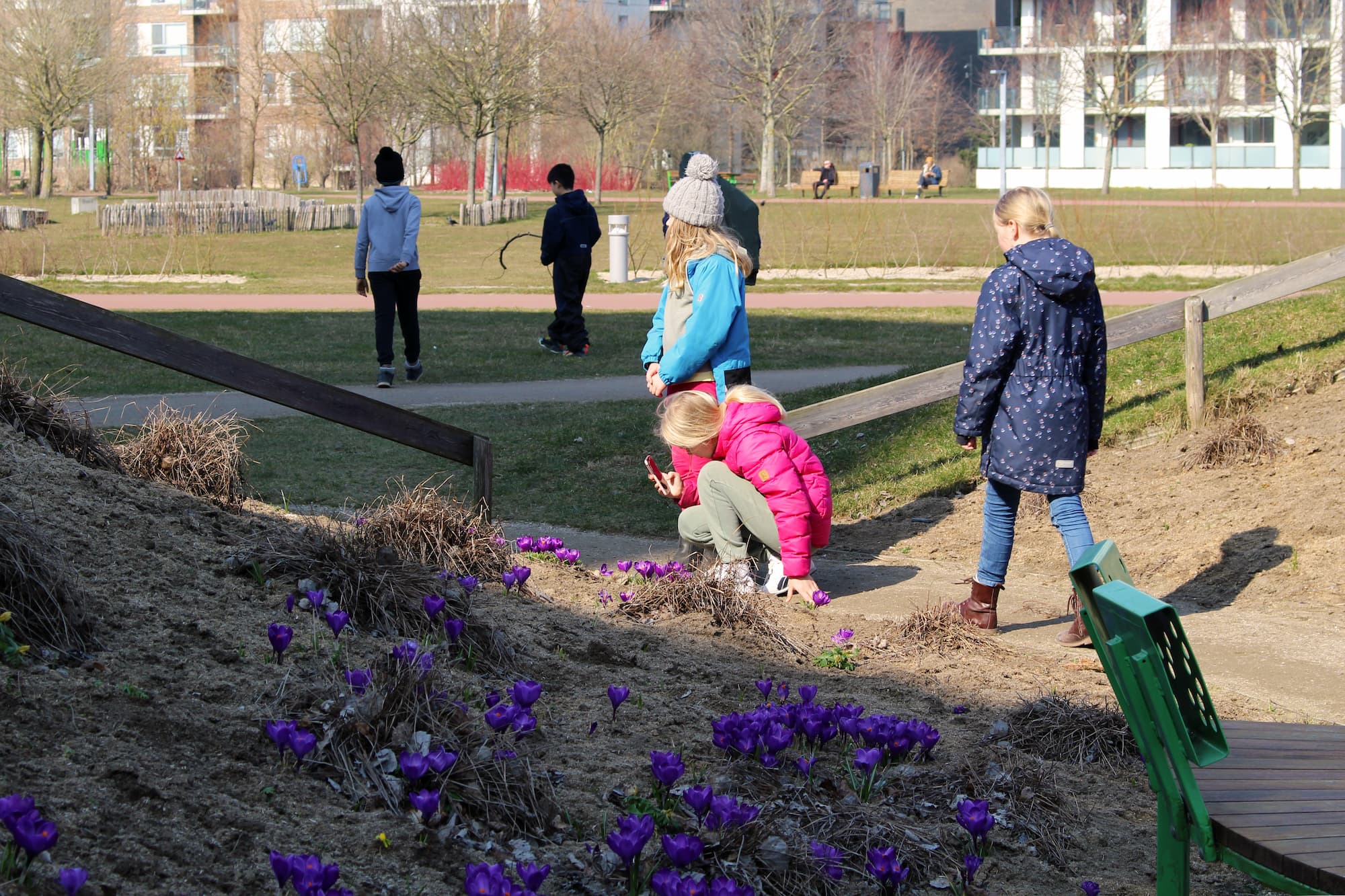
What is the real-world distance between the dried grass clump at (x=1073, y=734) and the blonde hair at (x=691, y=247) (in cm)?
241

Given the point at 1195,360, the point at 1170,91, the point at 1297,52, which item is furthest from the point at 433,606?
the point at 1170,91

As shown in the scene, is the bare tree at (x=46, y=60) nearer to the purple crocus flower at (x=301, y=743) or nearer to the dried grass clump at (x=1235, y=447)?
the dried grass clump at (x=1235, y=447)

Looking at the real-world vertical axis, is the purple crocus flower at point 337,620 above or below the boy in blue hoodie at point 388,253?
below

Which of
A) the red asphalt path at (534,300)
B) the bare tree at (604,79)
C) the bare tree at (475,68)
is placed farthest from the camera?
the bare tree at (604,79)

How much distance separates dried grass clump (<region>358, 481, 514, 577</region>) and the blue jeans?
191 cm

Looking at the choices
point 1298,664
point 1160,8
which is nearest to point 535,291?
point 1298,664

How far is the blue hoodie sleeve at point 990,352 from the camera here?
191 inches

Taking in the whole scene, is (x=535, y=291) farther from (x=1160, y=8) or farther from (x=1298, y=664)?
(x=1160, y=8)

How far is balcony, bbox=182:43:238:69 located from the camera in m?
→ 71.6

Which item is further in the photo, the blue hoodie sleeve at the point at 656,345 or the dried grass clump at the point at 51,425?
the blue hoodie sleeve at the point at 656,345

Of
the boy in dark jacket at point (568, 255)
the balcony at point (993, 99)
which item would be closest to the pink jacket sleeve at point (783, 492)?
the boy in dark jacket at point (568, 255)

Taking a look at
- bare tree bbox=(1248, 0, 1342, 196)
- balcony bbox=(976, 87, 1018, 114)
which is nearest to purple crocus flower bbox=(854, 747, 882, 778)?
bare tree bbox=(1248, 0, 1342, 196)

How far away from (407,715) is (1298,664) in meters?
3.43

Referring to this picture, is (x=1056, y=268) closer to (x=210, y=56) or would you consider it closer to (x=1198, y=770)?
(x=1198, y=770)
